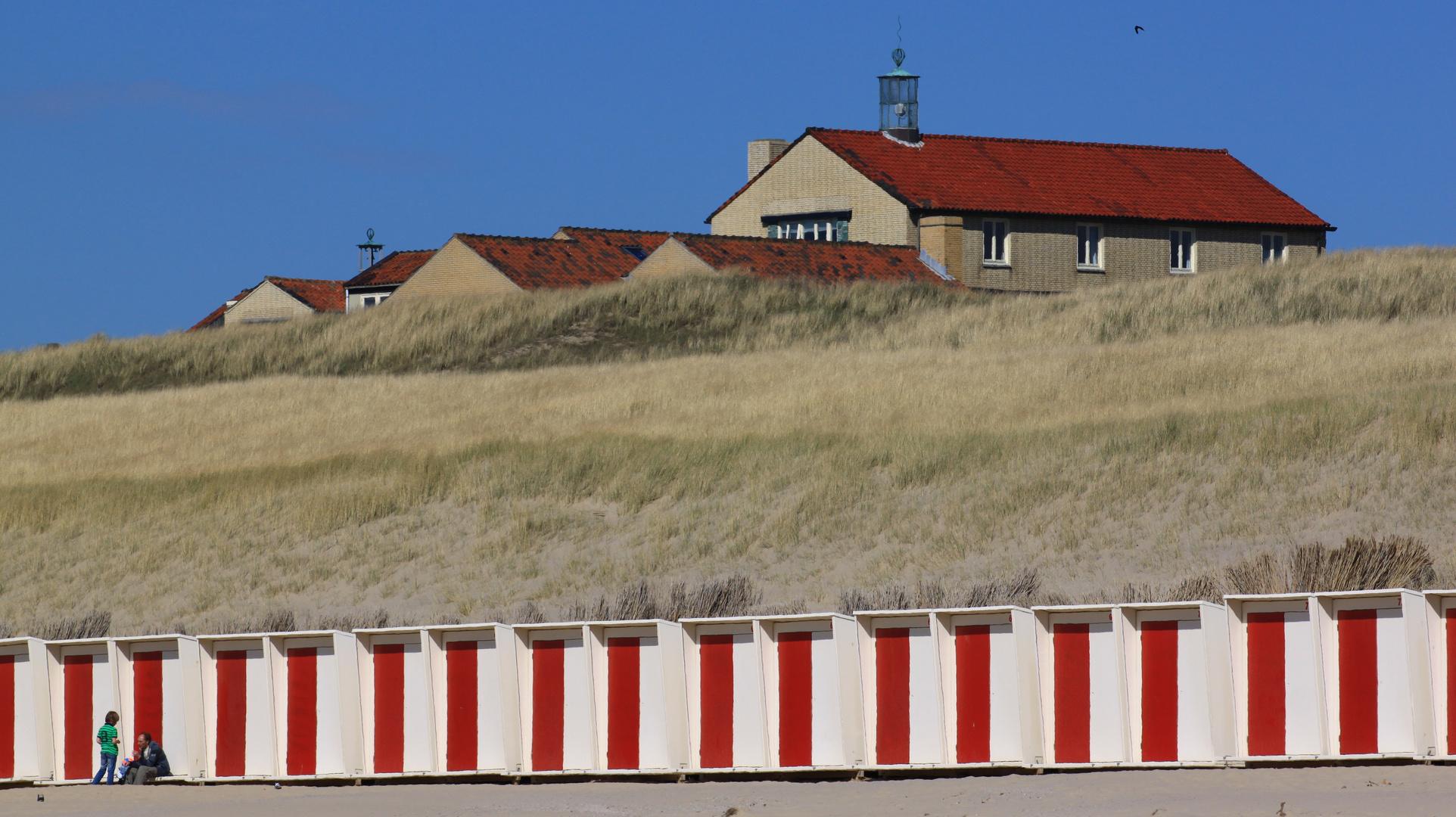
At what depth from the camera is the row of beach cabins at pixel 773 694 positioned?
13914 mm

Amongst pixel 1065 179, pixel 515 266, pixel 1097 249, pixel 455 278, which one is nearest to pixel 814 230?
pixel 1065 179

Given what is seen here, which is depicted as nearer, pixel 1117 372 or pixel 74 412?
pixel 1117 372

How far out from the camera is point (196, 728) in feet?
56.2

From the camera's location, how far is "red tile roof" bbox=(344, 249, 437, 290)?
6681 cm

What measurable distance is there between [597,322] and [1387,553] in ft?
110

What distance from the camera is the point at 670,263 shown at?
54625mm

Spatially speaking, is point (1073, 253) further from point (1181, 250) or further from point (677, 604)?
point (677, 604)

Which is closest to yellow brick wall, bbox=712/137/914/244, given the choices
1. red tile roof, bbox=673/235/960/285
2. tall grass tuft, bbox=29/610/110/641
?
red tile roof, bbox=673/235/960/285

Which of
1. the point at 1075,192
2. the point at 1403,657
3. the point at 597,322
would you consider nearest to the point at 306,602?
the point at 1403,657

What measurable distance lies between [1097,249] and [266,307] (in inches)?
1366

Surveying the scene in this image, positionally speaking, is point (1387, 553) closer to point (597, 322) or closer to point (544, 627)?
point (544, 627)

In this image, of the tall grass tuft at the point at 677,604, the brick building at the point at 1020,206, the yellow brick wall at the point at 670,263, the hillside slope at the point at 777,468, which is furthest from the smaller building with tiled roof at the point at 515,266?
the tall grass tuft at the point at 677,604

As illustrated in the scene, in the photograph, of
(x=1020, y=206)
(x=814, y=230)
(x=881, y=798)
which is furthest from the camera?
(x=814, y=230)

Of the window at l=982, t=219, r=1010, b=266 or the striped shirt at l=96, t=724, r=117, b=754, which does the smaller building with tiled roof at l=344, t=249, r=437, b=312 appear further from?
the striped shirt at l=96, t=724, r=117, b=754
